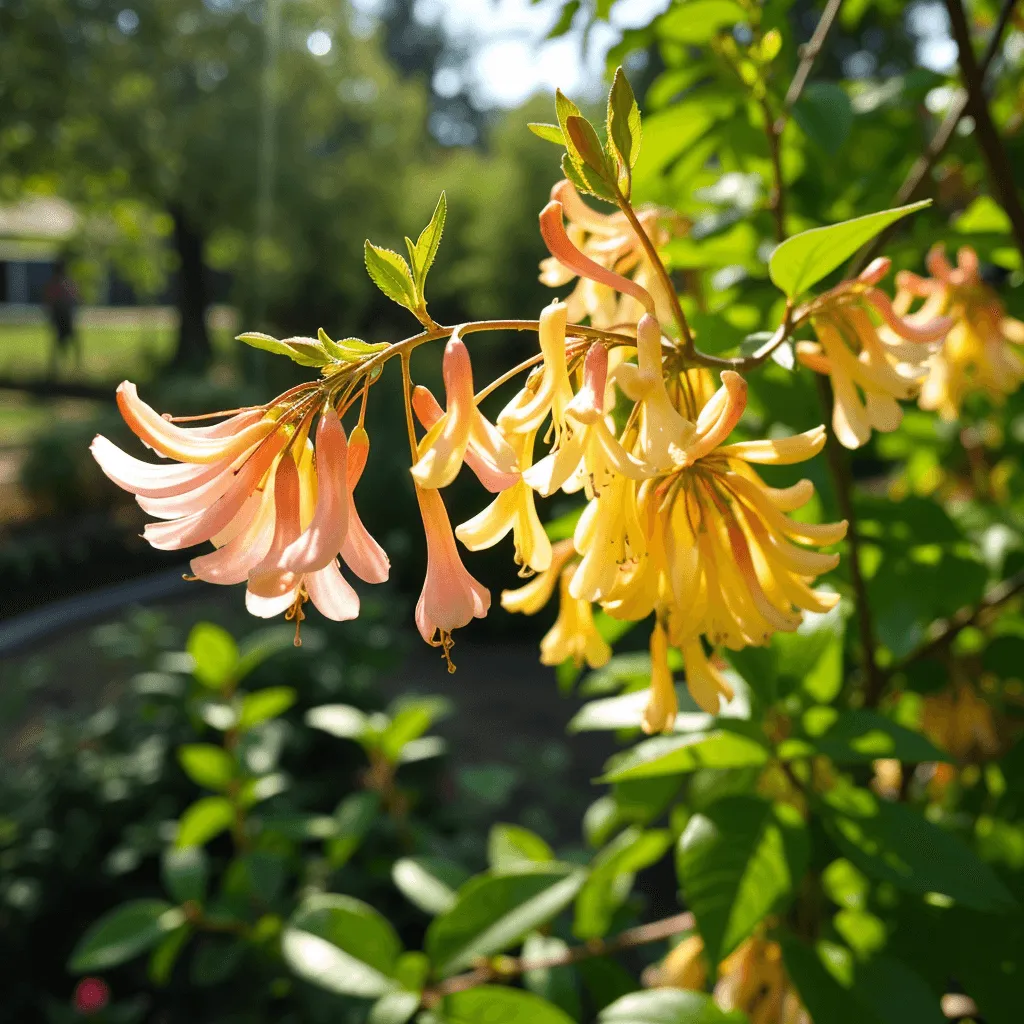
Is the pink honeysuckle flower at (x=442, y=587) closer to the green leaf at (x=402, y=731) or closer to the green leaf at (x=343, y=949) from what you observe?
the green leaf at (x=343, y=949)

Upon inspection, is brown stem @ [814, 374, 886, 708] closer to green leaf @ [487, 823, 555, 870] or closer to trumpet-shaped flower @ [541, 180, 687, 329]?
trumpet-shaped flower @ [541, 180, 687, 329]

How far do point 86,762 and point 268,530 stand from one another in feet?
6.53

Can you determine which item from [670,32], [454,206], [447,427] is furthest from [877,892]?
[454,206]

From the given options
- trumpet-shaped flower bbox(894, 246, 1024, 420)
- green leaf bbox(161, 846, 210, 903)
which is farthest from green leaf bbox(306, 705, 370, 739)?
trumpet-shaped flower bbox(894, 246, 1024, 420)

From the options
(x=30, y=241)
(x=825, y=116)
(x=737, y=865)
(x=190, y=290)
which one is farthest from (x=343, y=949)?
(x=30, y=241)

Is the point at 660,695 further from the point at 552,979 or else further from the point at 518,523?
the point at 552,979

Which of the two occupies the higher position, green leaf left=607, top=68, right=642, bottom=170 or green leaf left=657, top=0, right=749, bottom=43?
green leaf left=657, top=0, right=749, bottom=43

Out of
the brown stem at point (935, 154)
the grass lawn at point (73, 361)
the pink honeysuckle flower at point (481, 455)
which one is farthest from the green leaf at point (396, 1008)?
the grass lawn at point (73, 361)

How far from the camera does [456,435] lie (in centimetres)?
47

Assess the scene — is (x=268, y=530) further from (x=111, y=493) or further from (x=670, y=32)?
(x=111, y=493)

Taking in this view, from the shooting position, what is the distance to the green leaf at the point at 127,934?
1277mm

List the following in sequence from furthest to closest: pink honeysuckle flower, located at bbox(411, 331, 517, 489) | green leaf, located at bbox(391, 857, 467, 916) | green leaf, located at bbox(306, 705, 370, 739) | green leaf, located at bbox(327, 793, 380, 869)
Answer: green leaf, located at bbox(306, 705, 370, 739)
green leaf, located at bbox(327, 793, 380, 869)
green leaf, located at bbox(391, 857, 467, 916)
pink honeysuckle flower, located at bbox(411, 331, 517, 489)

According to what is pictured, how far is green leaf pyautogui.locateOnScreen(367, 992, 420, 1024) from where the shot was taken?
3.03 ft

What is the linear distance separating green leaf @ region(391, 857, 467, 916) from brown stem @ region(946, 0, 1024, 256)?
3.37 ft
